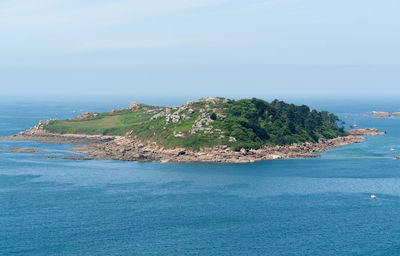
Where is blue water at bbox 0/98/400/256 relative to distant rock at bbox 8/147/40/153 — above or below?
below

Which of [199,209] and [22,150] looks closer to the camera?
[199,209]

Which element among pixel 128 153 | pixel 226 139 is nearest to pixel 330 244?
pixel 226 139

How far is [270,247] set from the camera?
86.1 meters

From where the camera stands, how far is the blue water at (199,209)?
3425 inches

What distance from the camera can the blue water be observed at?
87000 mm

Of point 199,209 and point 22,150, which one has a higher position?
point 22,150

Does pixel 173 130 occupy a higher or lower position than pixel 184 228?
higher

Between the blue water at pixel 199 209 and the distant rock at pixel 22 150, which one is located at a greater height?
the distant rock at pixel 22 150

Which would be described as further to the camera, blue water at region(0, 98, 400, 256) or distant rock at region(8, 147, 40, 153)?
distant rock at region(8, 147, 40, 153)

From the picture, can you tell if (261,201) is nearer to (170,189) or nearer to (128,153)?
(170,189)

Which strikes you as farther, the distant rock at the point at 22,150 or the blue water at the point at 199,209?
the distant rock at the point at 22,150

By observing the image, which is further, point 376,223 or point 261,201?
point 261,201

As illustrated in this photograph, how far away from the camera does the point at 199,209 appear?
108438mm

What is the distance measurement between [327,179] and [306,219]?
136ft
